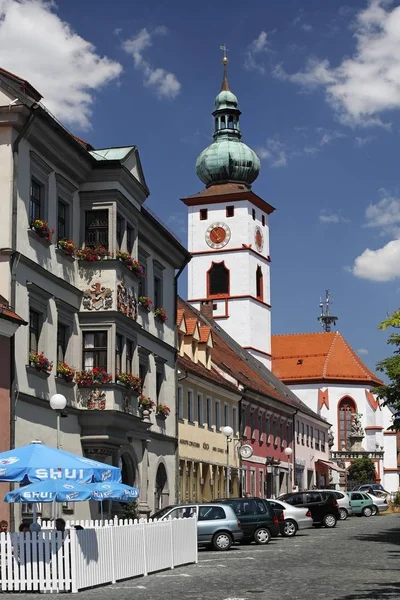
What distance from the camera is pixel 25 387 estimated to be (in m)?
26.0

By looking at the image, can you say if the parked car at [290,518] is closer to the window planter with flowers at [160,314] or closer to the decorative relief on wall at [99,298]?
the window planter with flowers at [160,314]

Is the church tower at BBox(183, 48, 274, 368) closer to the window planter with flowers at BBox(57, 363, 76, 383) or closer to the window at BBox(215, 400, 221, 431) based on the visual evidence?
the window at BBox(215, 400, 221, 431)

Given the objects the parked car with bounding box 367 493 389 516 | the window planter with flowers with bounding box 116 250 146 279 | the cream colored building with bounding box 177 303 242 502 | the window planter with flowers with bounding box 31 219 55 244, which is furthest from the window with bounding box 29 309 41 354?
the parked car with bounding box 367 493 389 516

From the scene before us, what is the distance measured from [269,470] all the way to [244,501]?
29915 mm

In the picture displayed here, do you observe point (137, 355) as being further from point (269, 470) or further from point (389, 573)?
point (269, 470)

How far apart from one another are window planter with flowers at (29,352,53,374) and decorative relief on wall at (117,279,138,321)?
12.6ft

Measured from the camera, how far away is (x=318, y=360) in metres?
111

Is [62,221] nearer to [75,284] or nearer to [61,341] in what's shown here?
[75,284]

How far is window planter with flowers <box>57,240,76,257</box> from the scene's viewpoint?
2877cm

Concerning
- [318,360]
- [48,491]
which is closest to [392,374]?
[48,491]

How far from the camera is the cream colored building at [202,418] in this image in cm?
4438

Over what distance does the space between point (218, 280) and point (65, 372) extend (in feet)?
Result: 235

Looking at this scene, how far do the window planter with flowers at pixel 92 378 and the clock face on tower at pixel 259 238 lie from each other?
72.4 meters

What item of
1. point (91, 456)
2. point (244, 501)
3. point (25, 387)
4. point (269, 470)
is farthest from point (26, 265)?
point (269, 470)
